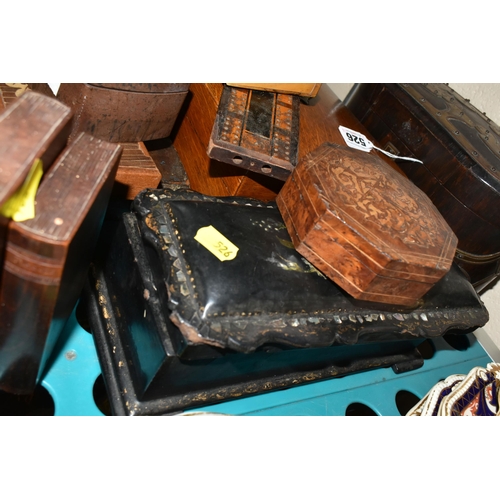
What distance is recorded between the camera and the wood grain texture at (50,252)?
700 mm

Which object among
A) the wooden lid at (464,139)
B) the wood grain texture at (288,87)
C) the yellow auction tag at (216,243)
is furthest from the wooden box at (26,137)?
the wooden lid at (464,139)

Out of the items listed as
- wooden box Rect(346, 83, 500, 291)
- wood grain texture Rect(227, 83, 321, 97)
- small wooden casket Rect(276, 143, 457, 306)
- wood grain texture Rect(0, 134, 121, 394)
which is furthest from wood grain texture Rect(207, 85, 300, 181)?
wooden box Rect(346, 83, 500, 291)

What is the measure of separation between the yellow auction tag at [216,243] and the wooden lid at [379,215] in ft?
0.79

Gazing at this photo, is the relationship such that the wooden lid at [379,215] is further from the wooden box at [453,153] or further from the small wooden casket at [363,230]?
the wooden box at [453,153]

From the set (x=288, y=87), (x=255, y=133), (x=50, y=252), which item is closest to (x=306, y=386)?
(x=255, y=133)

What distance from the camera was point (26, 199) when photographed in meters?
0.69

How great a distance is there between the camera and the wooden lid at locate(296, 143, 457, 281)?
969 mm

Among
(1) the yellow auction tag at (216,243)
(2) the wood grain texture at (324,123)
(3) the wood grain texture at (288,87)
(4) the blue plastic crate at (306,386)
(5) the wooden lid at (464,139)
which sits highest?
(5) the wooden lid at (464,139)

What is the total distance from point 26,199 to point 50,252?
0.09 metres

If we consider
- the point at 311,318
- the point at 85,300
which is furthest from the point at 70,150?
the point at 311,318

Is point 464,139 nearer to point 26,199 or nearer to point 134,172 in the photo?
point 134,172

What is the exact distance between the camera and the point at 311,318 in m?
1.03

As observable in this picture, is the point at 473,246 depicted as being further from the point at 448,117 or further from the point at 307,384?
the point at 307,384

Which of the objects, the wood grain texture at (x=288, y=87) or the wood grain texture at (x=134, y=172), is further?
the wood grain texture at (x=288, y=87)
